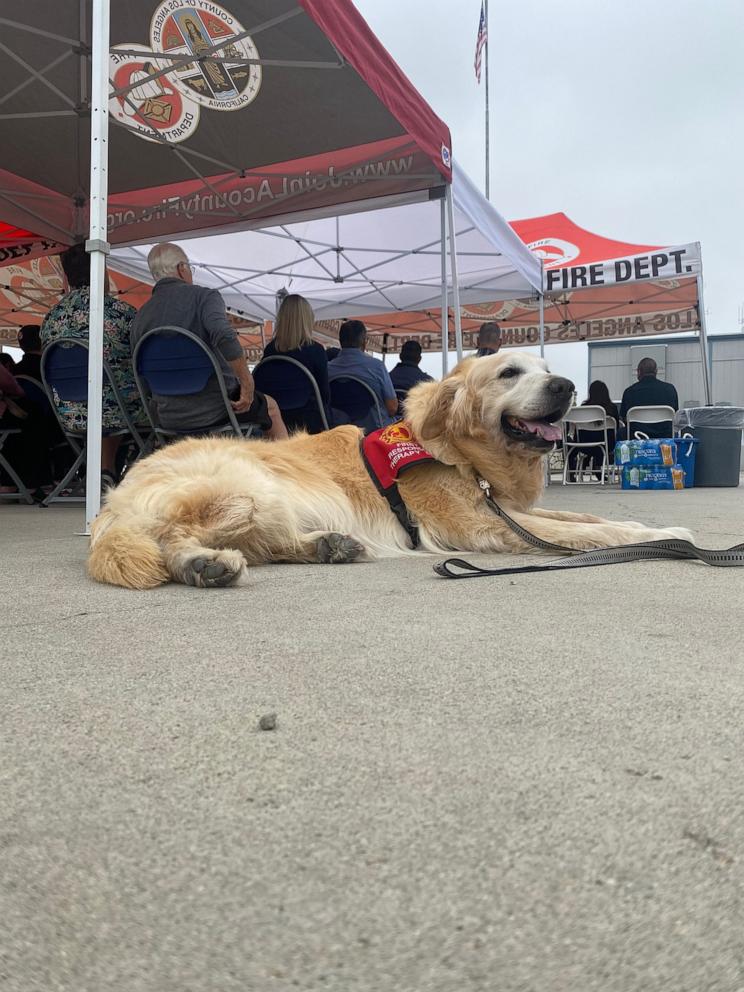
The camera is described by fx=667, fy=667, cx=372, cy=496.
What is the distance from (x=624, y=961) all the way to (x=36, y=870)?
46 cm

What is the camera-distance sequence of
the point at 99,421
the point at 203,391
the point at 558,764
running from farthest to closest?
1. the point at 203,391
2. the point at 99,421
3. the point at 558,764

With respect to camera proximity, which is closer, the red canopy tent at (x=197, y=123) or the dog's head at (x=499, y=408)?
the dog's head at (x=499, y=408)

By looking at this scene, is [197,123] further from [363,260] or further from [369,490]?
[369,490]

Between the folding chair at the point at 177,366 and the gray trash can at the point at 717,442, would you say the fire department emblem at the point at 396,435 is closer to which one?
the folding chair at the point at 177,366

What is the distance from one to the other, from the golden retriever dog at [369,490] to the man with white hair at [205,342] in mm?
1393

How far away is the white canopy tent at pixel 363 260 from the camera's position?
782 centimetres

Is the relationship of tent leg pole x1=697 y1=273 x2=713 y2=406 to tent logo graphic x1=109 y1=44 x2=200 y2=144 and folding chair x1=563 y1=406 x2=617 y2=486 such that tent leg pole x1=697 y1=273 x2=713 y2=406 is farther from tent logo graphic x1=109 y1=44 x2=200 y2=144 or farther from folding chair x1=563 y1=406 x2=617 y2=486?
tent logo graphic x1=109 y1=44 x2=200 y2=144

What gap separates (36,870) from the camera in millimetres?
554

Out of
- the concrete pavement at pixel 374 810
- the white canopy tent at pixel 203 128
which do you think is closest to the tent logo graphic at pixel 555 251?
the white canopy tent at pixel 203 128

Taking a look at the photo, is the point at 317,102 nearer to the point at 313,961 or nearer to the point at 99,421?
the point at 99,421

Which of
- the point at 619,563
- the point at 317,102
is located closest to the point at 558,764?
the point at 619,563

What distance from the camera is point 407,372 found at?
7.04 meters

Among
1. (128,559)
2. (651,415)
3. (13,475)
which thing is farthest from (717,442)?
(128,559)

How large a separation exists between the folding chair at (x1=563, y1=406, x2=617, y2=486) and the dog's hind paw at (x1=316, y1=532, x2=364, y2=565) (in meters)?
7.30
